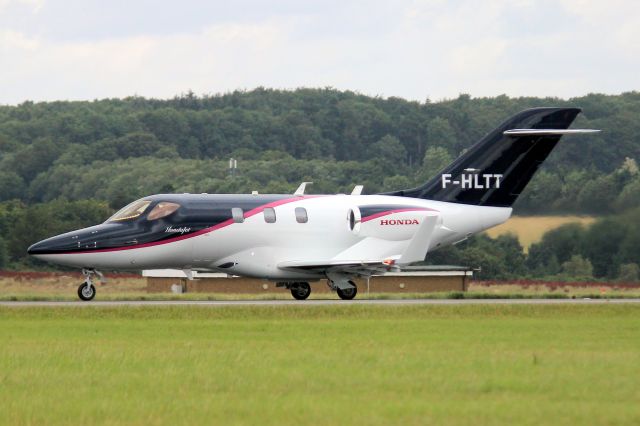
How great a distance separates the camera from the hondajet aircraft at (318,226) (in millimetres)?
41688

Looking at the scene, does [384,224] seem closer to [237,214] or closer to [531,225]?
[237,214]

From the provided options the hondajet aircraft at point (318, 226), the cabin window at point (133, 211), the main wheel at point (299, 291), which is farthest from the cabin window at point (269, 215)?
the cabin window at point (133, 211)

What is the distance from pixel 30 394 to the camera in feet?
62.4

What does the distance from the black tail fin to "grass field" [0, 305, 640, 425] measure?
1277 cm

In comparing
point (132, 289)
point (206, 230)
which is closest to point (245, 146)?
point (132, 289)

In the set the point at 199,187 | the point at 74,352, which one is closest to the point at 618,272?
the point at 74,352

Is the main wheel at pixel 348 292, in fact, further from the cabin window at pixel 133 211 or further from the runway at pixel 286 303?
the cabin window at pixel 133 211

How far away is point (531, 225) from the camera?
167 ft

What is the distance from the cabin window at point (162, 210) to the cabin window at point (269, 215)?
2754 mm

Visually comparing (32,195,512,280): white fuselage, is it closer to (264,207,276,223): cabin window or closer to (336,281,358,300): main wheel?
(264,207,276,223): cabin window

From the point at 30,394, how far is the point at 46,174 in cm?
11654

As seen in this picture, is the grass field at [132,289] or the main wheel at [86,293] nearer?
the main wheel at [86,293]

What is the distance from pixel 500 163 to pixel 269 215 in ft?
25.1

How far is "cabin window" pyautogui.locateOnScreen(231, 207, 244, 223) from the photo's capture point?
4272cm
